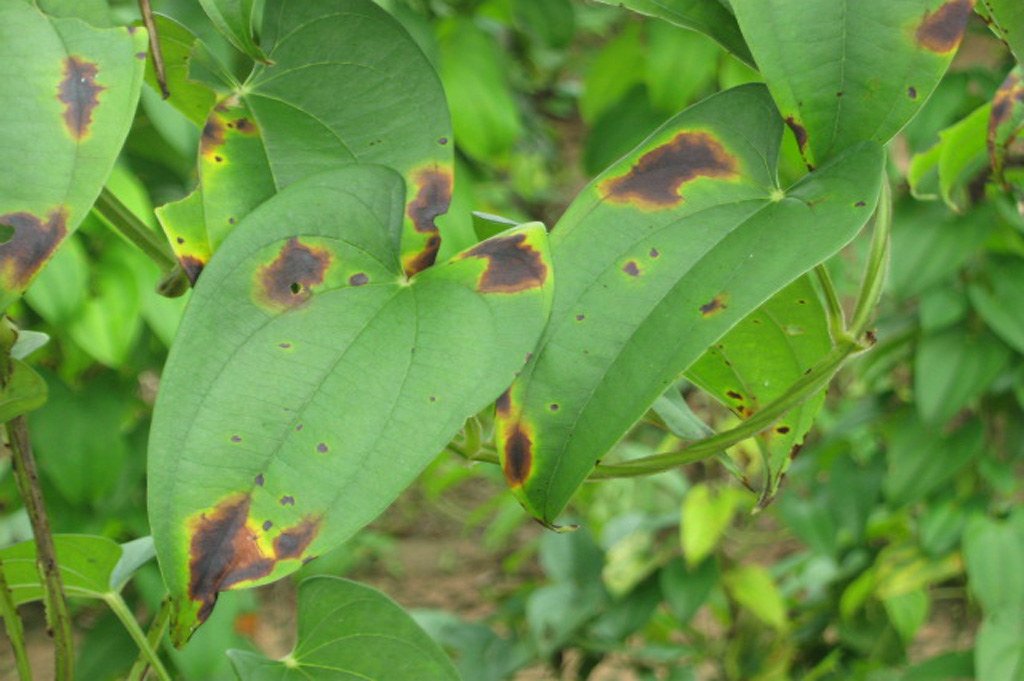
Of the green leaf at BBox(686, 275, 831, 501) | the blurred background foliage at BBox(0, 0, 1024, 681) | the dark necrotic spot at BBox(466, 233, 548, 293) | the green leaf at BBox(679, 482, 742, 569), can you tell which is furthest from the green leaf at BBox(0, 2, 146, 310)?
the green leaf at BBox(679, 482, 742, 569)

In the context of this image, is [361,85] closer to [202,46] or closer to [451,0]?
[202,46]

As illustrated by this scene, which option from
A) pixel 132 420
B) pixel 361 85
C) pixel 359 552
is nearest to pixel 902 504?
pixel 132 420

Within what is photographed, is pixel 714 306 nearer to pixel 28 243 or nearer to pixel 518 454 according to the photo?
pixel 518 454

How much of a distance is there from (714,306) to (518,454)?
67 mm

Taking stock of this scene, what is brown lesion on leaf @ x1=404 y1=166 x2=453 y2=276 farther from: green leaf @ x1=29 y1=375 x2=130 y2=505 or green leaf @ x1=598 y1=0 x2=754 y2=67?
green leaf @ x1=29 y1=375 x2=130 y2=505

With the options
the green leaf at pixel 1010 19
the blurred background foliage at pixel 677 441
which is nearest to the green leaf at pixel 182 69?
the green leaf at pixel 1010 19

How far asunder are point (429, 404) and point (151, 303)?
2.30ft

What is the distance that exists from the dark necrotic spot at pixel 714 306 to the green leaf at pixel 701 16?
0.30 ft

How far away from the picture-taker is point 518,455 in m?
0.35

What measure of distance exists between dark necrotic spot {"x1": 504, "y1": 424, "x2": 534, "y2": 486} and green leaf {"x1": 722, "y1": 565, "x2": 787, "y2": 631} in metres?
0.92

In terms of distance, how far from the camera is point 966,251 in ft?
3.63

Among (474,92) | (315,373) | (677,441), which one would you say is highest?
(315,373)

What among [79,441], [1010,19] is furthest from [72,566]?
[79,441]

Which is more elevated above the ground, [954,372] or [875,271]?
[875,271]
